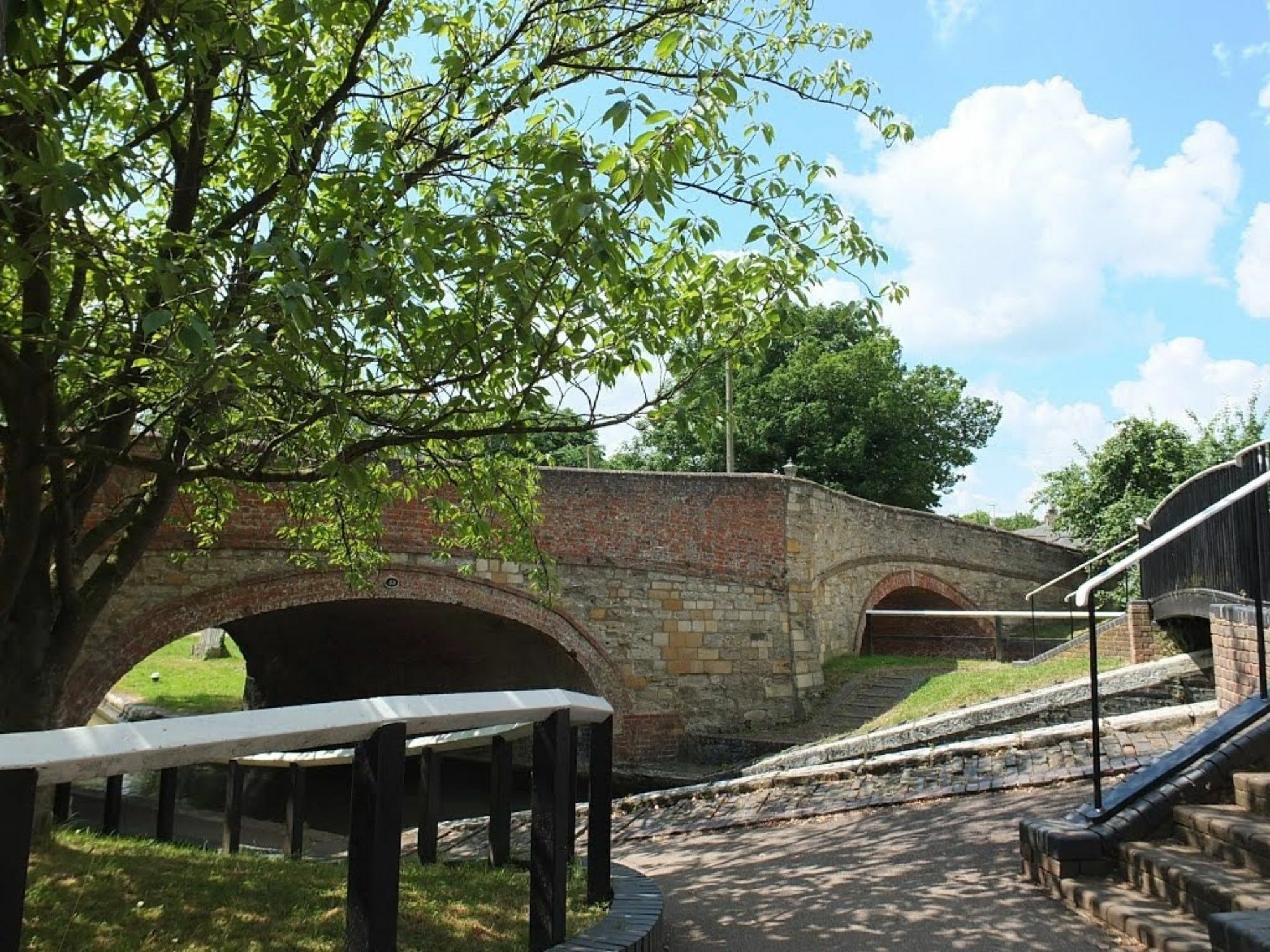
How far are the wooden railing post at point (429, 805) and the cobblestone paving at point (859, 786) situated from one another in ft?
5.68

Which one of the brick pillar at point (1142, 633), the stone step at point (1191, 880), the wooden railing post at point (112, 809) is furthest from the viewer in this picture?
the brick pillar at point (1142, 633)

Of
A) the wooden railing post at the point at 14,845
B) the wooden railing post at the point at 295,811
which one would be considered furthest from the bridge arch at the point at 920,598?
the wooden railing post at the point at 14,845

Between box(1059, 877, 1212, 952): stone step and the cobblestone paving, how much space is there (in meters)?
2.37

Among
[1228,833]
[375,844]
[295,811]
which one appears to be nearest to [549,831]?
[375,844]

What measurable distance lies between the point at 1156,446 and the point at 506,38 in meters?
20.5

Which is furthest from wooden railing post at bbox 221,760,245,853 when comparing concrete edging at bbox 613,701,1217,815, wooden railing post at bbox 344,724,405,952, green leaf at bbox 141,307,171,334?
concrete edging at bbox 613,701,1217,815

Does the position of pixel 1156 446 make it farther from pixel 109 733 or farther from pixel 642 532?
pixel 109 733

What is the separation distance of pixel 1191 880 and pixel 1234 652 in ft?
9.85

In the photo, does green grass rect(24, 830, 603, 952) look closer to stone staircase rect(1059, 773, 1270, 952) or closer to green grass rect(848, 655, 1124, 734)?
stone staircase rect(1059, 773, 1270, 952)

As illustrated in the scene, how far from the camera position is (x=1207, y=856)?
4160 millimetres

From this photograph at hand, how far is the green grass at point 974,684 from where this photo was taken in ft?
38.2

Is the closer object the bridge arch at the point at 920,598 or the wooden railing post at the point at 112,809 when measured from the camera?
the wooden railing post at the point at 112,809

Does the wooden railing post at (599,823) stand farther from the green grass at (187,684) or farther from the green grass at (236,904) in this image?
the green grass at (187,684)

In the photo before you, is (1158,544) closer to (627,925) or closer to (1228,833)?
(1228,833)
